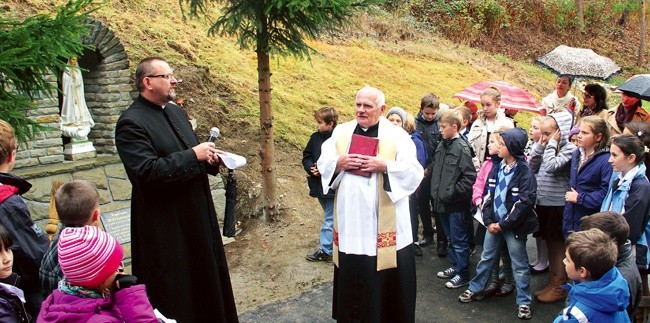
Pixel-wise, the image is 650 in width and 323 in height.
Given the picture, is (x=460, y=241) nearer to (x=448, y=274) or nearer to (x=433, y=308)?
(x=448, y=274)

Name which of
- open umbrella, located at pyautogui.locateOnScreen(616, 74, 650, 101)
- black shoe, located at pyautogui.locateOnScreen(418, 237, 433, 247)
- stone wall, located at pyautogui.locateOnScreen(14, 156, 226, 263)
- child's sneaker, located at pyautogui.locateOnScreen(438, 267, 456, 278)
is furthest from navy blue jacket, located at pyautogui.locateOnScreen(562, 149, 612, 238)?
stone wall, located at pyautogui.locateOnScreen(14, 156, 226, 263)

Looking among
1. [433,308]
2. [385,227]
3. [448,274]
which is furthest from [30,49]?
[448,274]

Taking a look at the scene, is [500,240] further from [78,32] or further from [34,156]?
[34,156]

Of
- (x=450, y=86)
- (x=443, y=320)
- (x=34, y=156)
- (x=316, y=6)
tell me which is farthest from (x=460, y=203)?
(x=450, y=86)

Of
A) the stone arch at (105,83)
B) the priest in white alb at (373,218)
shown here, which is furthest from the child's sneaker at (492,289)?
the stone arch at (105,83)

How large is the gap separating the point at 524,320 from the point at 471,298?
1.86ft

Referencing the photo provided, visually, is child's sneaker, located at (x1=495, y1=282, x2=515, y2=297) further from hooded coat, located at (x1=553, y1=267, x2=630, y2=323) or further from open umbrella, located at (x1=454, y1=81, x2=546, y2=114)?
open umbrella, located at (x1=454, y1=81, x2=546, y2=114)

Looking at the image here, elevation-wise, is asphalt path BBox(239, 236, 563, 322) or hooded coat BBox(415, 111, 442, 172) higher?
hooded coat BBox(415, 111, 442, 172)

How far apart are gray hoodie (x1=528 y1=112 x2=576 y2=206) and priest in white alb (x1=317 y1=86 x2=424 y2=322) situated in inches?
68.1

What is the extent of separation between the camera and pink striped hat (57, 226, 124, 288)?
105 inches

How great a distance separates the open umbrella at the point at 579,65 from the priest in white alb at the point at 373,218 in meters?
4.15

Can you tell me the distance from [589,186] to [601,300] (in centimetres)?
194

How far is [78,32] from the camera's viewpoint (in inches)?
203

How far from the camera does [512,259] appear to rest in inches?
226
